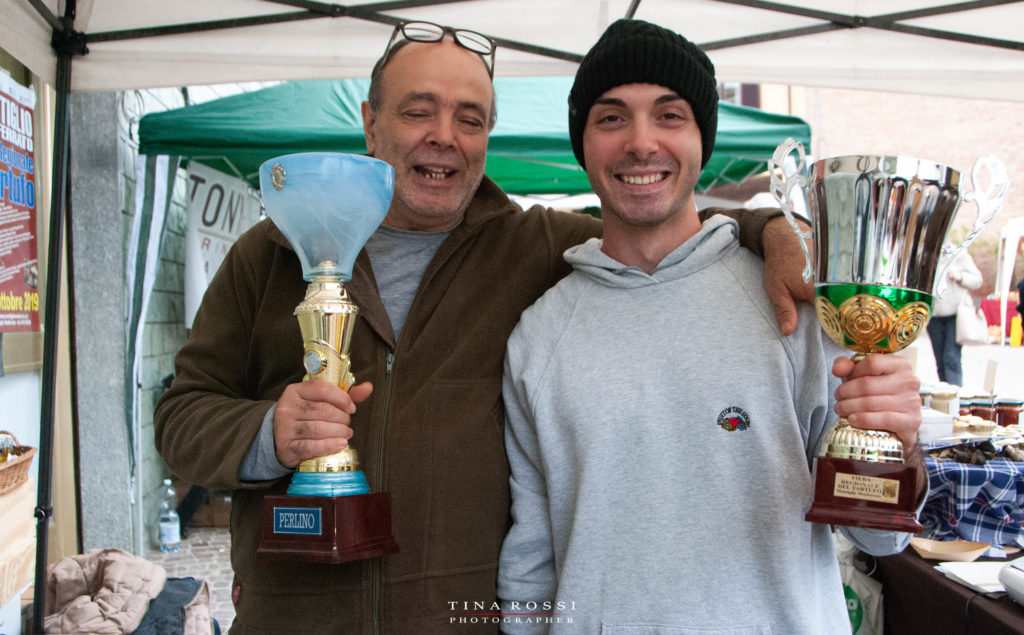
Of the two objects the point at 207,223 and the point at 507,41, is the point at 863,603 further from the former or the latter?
the point at 207,223

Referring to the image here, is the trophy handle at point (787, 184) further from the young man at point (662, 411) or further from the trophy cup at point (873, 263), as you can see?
the young man at point (662, 411)

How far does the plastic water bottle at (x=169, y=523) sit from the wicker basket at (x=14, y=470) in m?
2.58

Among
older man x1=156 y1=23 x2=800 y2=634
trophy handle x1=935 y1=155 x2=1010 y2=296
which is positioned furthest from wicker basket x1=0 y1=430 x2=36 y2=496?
trophy handle x1=935 y1=155 x2=1010 y2=296

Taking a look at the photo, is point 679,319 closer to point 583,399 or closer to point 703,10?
point 583,399

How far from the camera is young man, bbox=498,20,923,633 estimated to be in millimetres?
1417

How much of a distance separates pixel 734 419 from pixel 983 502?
56.2 inches

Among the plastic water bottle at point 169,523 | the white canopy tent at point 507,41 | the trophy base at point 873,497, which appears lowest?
the plastic water bottle at point 169,523

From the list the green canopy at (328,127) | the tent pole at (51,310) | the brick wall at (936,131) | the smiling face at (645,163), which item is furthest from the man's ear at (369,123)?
the brick wall at (936,131)

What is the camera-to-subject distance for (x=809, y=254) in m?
1.38

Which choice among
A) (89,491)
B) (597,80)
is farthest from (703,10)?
(89,491)

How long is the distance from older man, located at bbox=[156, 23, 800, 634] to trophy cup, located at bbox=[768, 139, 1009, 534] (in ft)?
0.53

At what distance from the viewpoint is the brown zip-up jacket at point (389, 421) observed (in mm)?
1569

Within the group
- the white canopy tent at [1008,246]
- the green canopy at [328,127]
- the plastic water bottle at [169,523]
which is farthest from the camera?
the white canopy tent at [1008,246]
